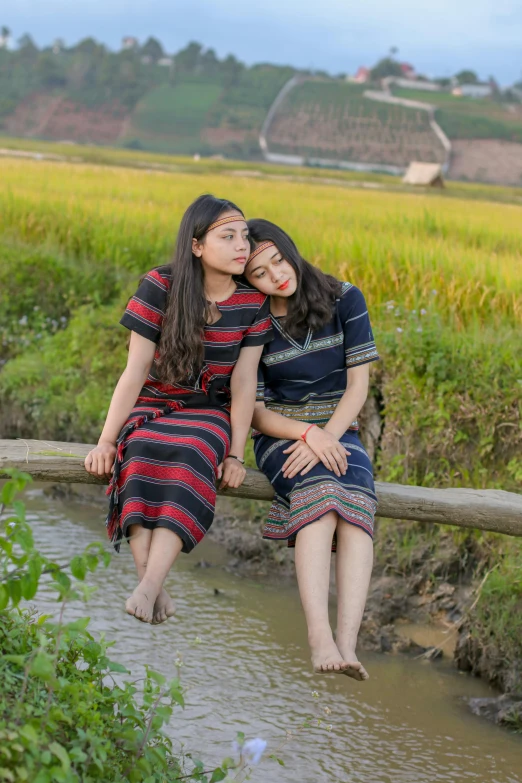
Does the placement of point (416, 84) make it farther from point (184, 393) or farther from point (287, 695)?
point (184, 393)

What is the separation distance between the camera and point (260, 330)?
10.5 ft

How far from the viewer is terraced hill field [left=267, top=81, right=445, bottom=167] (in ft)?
210

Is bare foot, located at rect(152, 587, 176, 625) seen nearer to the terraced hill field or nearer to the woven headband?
the woven headband

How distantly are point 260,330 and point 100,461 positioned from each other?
66 centimetres

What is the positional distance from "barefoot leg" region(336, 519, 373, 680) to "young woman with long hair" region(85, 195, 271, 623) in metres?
0.35

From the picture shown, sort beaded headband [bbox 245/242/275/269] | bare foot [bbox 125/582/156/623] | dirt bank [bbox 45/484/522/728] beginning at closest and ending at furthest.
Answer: bare foot [bbox 125/582/156/623]
beaded headband [bbox 245/242/275/269]
dirt bank [bbox 45/484/522/728]

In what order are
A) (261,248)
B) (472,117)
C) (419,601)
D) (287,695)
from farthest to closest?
(472,117) < (419,601) < (287,695) < (261,248)

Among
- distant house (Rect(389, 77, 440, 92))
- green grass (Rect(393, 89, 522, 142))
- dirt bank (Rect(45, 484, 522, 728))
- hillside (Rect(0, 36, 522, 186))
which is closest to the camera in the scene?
dirt bank (Rect(45, 484, 522, 728))

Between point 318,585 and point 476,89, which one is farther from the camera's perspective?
point 476,89

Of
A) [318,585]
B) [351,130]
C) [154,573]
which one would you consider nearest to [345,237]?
[318,585]

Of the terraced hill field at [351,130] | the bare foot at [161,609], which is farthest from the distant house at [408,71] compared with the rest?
the bare foot at [161,609]

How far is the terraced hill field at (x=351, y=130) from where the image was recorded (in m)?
Answer: 64.0

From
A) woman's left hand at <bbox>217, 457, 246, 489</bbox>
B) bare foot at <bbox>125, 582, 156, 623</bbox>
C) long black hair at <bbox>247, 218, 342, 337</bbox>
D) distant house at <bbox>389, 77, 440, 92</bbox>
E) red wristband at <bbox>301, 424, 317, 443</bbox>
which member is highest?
distant house at <bbox>389, 77, 440, 92</bbox>

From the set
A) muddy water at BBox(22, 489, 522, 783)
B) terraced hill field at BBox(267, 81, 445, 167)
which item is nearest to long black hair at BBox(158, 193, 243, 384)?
muddy water at BBox(22, 489, 522, 783)
